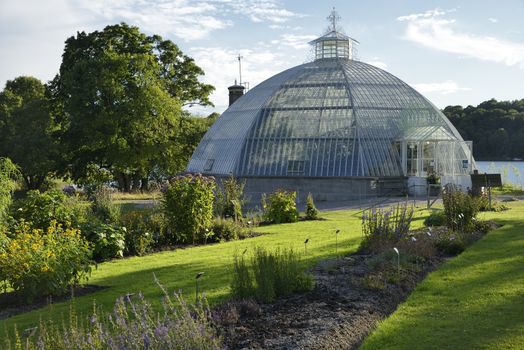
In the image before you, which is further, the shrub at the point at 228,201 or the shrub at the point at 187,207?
the shrub at the point at 228,201

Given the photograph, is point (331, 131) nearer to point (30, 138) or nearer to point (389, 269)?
point (389, 269)

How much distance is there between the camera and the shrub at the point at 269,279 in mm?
7738

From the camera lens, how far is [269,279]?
7797 millimetres

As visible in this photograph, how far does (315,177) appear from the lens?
2725 cm

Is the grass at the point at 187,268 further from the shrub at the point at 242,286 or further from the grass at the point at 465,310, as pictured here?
the grass at the point at 465,310

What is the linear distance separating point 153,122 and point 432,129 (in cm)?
1637

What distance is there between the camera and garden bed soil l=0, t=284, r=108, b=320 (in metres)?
8.64

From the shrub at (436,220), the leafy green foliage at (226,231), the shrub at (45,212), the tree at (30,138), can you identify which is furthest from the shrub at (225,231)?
the tree at (30,138)

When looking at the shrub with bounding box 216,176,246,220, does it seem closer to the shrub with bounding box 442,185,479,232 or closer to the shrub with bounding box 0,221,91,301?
the shrub with bounding box 442,185,479,232

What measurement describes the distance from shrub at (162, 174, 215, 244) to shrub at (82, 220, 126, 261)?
71.6 inches

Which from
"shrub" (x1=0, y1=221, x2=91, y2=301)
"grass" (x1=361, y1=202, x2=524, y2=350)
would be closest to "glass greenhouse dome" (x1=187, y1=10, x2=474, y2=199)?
"grass" (x1=361, y1=202, x2=524, y2=350)

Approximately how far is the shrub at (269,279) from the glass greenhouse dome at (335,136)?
1893 centimetres

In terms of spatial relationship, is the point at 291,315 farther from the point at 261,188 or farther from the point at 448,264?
the point at 261,188

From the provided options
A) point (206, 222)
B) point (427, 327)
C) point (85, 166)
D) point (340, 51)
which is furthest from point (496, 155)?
point (427, 327)
